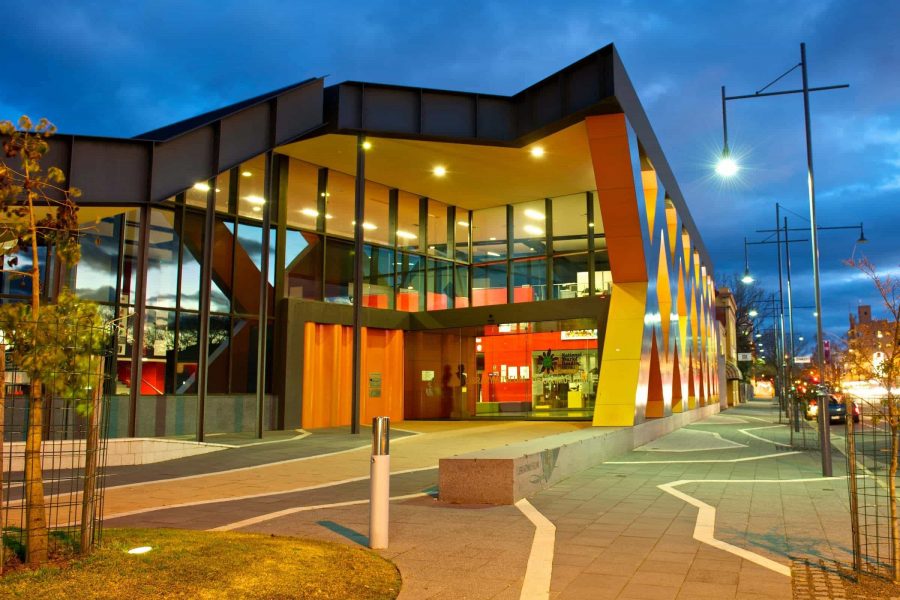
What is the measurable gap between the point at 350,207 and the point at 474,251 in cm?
715

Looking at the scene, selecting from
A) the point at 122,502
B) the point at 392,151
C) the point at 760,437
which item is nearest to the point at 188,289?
the point at 392,151

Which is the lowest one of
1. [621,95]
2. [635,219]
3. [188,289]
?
[188,289]

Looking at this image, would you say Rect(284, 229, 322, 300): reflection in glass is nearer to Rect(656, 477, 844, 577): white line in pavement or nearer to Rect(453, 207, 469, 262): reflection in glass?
Rect(453, 207, 469, 262): reflection in glass

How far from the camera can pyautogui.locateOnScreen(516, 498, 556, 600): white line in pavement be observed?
5918mm

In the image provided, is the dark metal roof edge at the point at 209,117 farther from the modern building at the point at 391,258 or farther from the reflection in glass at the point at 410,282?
the reflection in glass at the point at 410,282

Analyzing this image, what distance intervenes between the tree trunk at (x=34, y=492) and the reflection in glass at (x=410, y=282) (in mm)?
23332

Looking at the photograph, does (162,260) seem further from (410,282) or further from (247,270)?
(410,282)

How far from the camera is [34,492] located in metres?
6.06

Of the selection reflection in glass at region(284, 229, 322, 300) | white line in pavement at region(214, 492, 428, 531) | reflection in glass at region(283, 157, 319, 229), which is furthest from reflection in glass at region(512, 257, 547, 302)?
white line in pavement at region(214, 492, 428, 531)

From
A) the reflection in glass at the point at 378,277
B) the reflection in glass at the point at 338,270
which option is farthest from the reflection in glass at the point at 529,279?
the reflection in glass at the point at 338,270

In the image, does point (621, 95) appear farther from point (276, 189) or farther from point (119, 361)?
point (119, 361)

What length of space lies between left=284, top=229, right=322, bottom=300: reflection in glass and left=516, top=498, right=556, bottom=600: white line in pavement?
17.2m

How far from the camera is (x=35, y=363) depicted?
5.99 m

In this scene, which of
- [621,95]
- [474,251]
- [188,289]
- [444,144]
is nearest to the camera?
[621,95]
